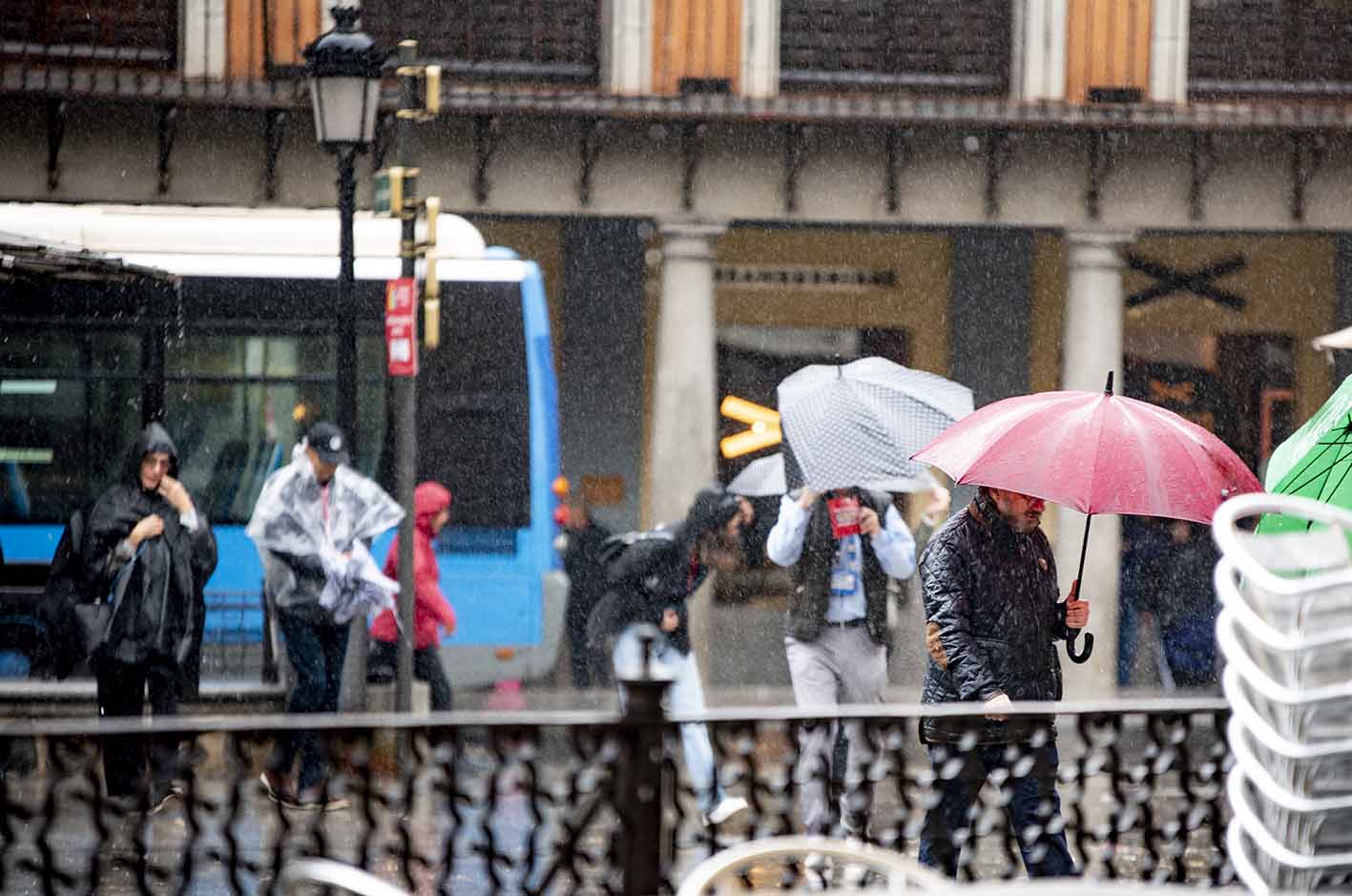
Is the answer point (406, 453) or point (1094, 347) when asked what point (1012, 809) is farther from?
point (1094, 347)

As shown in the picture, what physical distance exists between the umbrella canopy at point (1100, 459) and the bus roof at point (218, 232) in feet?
32.9

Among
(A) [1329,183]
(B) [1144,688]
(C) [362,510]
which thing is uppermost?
(A) [1329,183]

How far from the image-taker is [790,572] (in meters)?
9.74

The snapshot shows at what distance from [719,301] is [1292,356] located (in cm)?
633

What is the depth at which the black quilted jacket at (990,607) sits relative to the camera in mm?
7020

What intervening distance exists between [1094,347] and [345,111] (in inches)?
366

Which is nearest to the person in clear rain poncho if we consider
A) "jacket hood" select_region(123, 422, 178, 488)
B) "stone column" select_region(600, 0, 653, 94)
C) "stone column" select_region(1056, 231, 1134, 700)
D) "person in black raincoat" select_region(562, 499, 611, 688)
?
"jacket hood" select_region(123, 422, 178, 488)

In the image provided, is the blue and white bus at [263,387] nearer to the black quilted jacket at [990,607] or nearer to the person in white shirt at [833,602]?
the person in white shirt at [833,602]

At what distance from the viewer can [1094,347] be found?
66.5 ft

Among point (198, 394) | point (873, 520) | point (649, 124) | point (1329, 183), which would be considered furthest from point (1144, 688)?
point (873, 520)

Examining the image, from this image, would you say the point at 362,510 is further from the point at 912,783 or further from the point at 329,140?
the point at 912,783

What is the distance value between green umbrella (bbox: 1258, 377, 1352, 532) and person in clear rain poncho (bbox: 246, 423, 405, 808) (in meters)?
5.95

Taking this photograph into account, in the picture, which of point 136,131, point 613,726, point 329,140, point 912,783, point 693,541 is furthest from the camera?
point 136,131

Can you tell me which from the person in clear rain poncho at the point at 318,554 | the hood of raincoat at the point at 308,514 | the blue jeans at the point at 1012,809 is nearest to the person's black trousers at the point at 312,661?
the person in clear rain poncho at the point at 318,554
